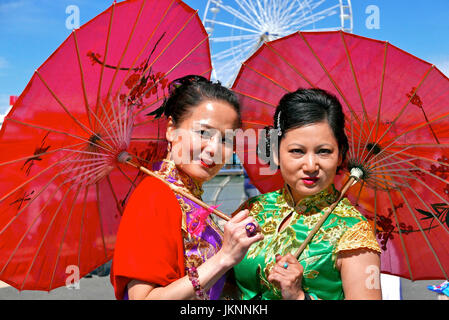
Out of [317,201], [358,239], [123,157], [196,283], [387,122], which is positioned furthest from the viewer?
[123,157]

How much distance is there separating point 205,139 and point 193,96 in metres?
0.24

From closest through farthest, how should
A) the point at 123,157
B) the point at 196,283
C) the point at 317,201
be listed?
the point at 196,283 → the point at 317,201 → the point at 123,157

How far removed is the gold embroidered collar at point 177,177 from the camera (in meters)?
1.96

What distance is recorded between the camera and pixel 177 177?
1974 millimetres

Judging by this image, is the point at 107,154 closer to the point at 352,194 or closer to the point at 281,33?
the point at 352,194

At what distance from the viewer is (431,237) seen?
2.18 meters

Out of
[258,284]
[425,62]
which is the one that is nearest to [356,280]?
[258,284]

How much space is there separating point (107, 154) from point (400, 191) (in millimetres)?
1566

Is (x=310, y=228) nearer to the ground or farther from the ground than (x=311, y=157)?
nearer to the ground

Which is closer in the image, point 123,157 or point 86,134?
point 86,134

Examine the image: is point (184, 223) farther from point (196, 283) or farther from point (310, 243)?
point (310, 243)

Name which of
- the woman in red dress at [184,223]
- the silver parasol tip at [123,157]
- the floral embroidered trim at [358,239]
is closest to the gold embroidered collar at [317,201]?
the floral embroidered trim at [358,239]

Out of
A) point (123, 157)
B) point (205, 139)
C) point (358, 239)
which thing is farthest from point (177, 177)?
point (358, 239)
